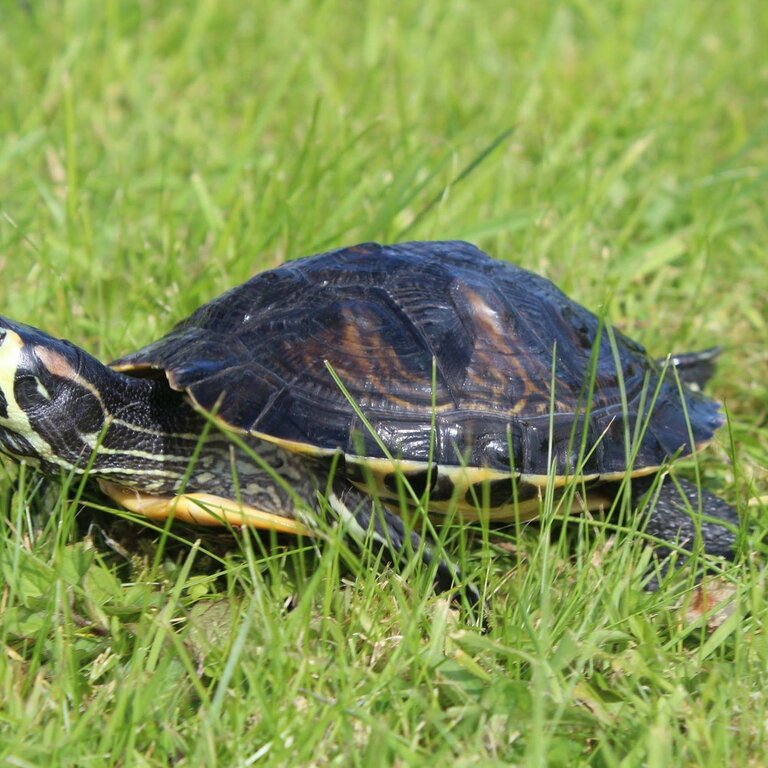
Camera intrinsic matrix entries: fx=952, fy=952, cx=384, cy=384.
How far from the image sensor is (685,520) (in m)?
2.58

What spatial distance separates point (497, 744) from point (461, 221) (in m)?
2.59

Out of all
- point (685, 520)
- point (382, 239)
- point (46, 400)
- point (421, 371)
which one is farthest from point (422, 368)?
point (382, 239)

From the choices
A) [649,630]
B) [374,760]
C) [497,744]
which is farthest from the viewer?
[649,630]

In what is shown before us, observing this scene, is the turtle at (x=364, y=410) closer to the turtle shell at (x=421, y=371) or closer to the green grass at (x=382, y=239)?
the turtle shell at (x=421, y=371)

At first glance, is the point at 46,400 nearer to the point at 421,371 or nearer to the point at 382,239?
the point at 421,371

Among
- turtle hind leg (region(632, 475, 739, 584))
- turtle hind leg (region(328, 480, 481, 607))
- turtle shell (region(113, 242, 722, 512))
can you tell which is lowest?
turtle hind leg (region(632, 475, 739, 584))

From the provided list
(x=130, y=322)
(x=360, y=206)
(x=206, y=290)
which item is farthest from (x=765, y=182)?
(x=130, y=322)

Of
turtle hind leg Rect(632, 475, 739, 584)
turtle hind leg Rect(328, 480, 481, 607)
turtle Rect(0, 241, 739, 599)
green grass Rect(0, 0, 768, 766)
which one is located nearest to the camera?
green grass Rect(0, 0, 768, 766)

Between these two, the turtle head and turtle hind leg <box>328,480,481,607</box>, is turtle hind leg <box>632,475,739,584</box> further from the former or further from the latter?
the turtle head

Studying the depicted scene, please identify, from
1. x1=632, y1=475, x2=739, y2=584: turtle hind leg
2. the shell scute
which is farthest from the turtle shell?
x1=632, y1=475, x2=739, y2=584: turtle hind leg

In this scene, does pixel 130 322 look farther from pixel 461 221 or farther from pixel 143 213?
pixel 461 221

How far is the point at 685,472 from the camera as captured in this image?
2988mm

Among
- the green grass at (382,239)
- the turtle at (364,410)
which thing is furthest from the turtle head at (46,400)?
the green grass at (382,239)

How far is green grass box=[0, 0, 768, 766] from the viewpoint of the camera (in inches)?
71.4
